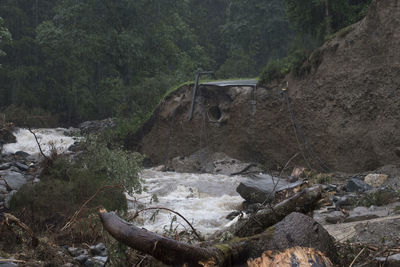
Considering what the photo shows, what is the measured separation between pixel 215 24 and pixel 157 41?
1546 centimetres

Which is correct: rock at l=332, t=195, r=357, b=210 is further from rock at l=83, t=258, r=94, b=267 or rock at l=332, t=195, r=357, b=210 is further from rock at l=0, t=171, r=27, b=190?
rock at l=0, t=171, r=27, b=190

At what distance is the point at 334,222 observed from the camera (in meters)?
7.03

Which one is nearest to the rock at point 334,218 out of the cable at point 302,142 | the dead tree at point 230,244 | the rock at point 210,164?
the dead tree at point 230,244

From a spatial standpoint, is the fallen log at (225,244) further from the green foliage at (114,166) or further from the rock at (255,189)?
the green foliage at (114,166)

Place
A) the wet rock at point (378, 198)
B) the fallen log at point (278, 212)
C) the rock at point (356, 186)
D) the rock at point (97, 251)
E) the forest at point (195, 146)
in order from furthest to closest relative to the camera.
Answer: the rock at point (356, 186), the wet rock at point (378, 198), the rock at point (97, 251), the fallen log at point (278, 212), the forest at point (195, 146)

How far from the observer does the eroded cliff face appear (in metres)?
12.5

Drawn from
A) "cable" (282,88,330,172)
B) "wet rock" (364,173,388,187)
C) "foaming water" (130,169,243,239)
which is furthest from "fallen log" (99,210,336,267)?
"cable" (282,88,330,172)

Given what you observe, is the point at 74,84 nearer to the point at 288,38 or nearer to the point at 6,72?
the point at 6,72

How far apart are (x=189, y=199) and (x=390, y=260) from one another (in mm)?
7863

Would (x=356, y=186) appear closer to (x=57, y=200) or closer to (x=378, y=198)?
(x=378, y=198)

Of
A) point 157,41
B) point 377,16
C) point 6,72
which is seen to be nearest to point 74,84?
point 6,72

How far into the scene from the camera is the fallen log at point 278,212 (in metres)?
4.51

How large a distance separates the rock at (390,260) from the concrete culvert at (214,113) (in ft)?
47.9

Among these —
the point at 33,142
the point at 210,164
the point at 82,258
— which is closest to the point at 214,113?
the point at 210,164
